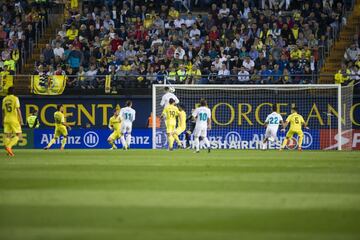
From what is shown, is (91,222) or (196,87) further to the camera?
(196,87)

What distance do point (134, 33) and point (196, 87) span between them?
448 cm

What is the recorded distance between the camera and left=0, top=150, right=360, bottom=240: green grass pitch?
8.81 metres

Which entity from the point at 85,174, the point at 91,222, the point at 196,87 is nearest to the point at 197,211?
the point at 91,222

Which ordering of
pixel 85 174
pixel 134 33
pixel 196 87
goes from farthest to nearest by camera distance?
pixel 134 33, pixel 196 87, pixel 85 174

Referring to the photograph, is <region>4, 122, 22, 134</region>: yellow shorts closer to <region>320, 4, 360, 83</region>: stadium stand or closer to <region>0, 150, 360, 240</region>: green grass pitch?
<region>0, 150, 360, 240</region>: green grass pitch

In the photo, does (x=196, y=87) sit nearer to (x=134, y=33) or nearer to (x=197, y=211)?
(x=134, y=33)

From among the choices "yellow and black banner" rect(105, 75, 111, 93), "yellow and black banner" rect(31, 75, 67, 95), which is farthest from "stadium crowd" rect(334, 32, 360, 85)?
"yellow and black banner" rect(31, 75, 67, 95)

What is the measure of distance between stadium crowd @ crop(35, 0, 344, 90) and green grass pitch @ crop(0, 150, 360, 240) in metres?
17.4

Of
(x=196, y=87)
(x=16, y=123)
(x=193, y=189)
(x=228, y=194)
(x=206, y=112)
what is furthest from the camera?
(x=196, y=87)

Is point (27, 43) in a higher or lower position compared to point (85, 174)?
higher

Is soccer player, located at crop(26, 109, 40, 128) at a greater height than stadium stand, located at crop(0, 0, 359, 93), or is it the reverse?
stadium stand, located at crop(0, 0, 359, 93)

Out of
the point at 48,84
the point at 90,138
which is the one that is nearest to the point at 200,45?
the point at 90,138

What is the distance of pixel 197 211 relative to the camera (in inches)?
411

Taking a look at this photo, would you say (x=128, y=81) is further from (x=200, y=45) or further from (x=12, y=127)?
(x=12, y=127)
